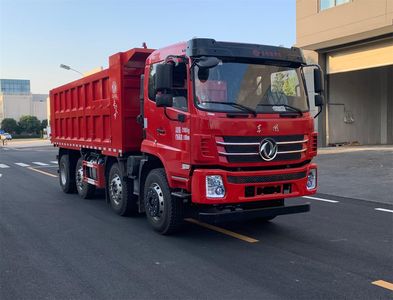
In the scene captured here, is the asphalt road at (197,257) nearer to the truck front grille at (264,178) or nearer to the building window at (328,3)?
the truck front grille at (264,178)

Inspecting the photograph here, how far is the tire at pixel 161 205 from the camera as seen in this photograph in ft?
21.8

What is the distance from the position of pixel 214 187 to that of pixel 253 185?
1.85ft

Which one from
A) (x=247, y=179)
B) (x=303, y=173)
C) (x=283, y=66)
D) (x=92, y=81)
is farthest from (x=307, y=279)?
(x=92, y=81)

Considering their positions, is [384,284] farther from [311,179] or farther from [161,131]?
[161,131]

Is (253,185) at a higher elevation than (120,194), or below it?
higher

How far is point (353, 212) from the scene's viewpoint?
891cm

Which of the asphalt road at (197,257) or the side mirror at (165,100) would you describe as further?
the side mirror at (165,100)

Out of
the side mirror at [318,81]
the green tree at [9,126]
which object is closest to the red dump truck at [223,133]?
the side mirror at [318,81]

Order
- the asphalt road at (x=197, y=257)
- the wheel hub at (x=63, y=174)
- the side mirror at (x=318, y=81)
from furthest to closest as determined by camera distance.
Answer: the wheel hub at (x=63, y=174) < the side mirror at (x=318, y=81) < the asphalt road at (x=197, y=257)

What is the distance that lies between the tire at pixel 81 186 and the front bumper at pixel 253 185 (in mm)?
5170

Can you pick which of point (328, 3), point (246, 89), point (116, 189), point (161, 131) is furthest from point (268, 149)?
point (328, 3)

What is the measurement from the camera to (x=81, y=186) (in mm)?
11023

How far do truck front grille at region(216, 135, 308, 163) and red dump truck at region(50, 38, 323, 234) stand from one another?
0.04ft

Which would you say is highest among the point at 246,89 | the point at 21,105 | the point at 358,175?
the point at 21,105
